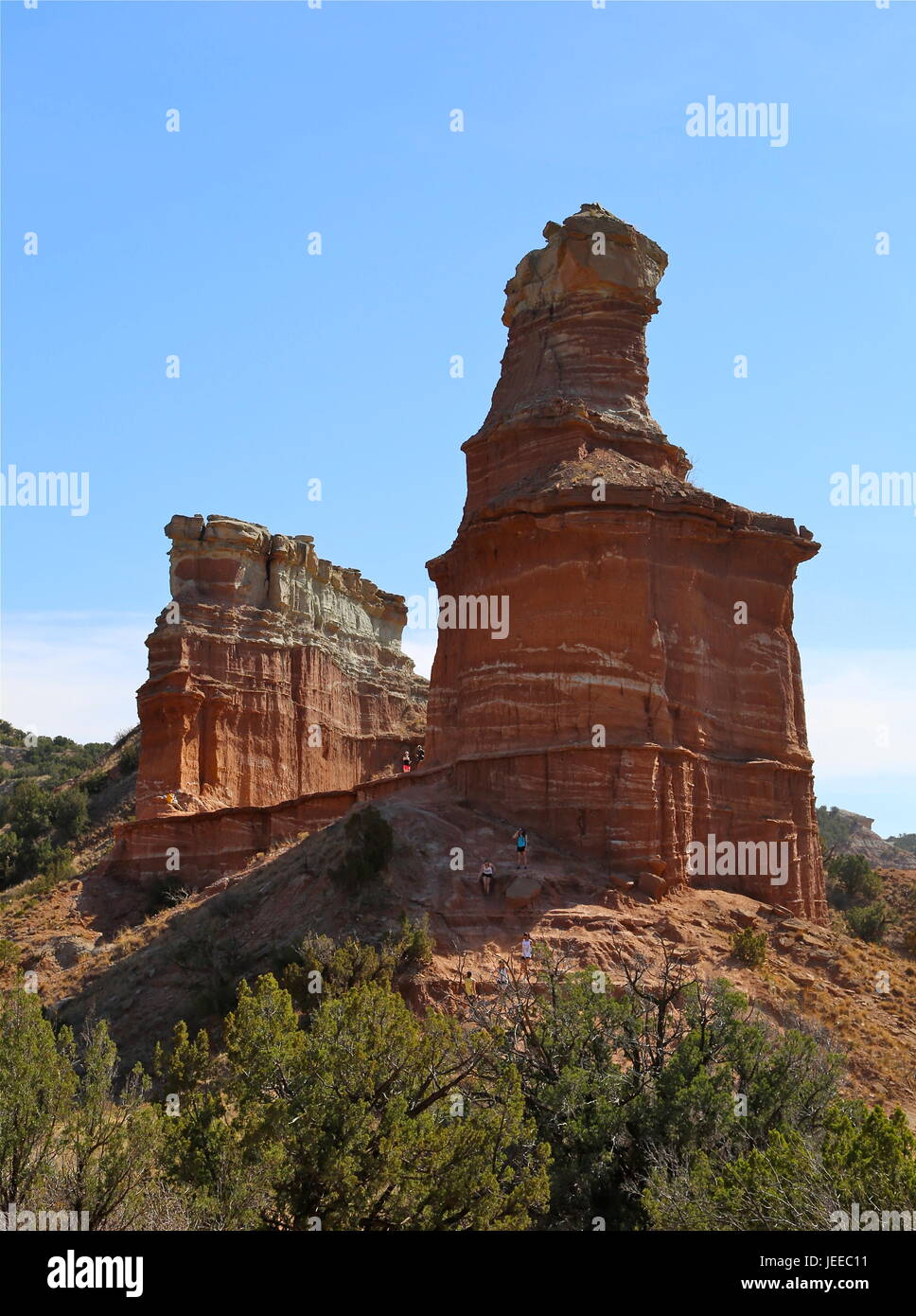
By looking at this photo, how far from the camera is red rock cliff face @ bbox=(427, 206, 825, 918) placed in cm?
2934

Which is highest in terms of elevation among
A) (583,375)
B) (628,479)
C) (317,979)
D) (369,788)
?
(583,375)

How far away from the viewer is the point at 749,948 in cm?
2691

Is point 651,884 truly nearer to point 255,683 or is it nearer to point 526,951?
point 526,951

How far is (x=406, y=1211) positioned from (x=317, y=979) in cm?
971

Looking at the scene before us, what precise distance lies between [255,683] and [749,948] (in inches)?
1270

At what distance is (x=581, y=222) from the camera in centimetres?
3431

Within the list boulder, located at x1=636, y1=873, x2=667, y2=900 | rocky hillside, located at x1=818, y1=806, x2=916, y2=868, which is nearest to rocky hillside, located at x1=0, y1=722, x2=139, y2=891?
boulder, located at x1=636, y1=873, x2=667, y2=900

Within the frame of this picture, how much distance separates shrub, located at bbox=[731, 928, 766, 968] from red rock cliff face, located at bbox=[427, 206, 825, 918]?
2.28 metres

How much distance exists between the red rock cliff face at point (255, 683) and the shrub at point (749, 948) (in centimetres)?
2662

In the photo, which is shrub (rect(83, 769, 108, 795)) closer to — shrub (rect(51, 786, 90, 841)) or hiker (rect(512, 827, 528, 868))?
shrub (rect(51, 786, 90, 841))

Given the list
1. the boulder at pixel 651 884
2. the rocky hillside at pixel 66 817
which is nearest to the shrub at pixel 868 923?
the boulder at pixel 651 884

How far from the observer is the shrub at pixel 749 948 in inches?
1055
